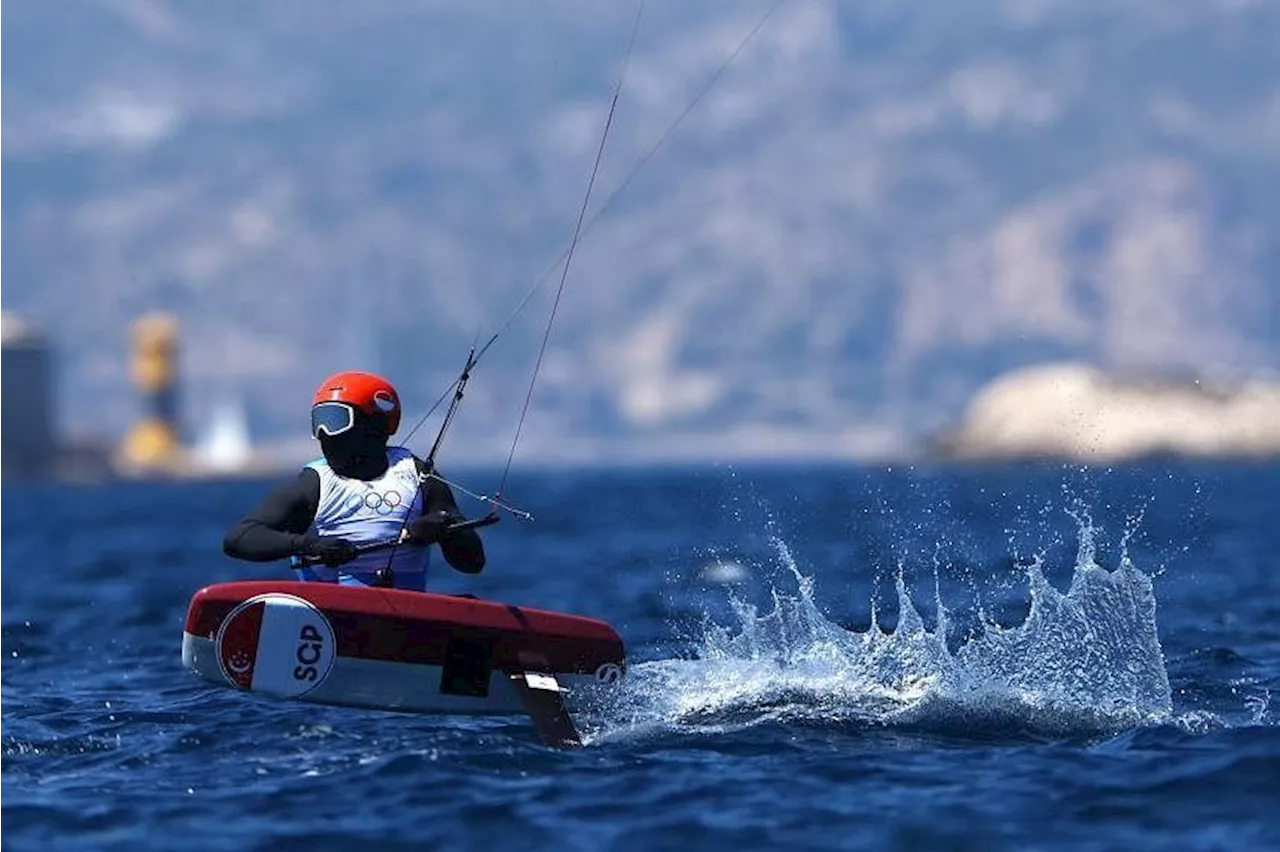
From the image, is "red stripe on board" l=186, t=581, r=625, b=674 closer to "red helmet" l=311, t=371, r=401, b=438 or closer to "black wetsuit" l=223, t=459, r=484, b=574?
"black wetsuit" l=223, t=459, r=484, b=574

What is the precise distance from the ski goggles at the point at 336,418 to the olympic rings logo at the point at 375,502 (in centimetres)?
40

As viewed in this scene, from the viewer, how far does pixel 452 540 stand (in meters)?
16.0

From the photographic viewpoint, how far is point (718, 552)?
42.3m

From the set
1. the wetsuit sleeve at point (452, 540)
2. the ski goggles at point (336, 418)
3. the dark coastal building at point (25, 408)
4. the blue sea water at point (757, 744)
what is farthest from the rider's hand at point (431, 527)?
the dark coastal building at point (25, 408)

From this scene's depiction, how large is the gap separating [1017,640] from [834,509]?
44.2 m

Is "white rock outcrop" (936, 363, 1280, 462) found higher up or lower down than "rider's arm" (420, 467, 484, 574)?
higher up

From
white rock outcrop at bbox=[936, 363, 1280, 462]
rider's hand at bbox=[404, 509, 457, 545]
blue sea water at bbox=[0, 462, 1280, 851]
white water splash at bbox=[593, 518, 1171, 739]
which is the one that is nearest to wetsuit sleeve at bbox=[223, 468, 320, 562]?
rider's hand at bbox=[404, 509, 457, 545]

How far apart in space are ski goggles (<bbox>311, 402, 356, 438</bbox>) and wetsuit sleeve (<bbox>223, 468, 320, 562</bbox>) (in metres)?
0.27

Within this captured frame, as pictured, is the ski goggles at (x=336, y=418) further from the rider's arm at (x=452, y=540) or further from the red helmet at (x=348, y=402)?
the rider's arm at (x=452, y=540)

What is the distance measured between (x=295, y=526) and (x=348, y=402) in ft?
2.55

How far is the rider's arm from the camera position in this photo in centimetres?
1609

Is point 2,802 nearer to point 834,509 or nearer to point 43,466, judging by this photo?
point 834,509

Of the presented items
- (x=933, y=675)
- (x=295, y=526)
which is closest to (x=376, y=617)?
(x=295, y=526)

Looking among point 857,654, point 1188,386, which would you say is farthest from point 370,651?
point 1188,386
